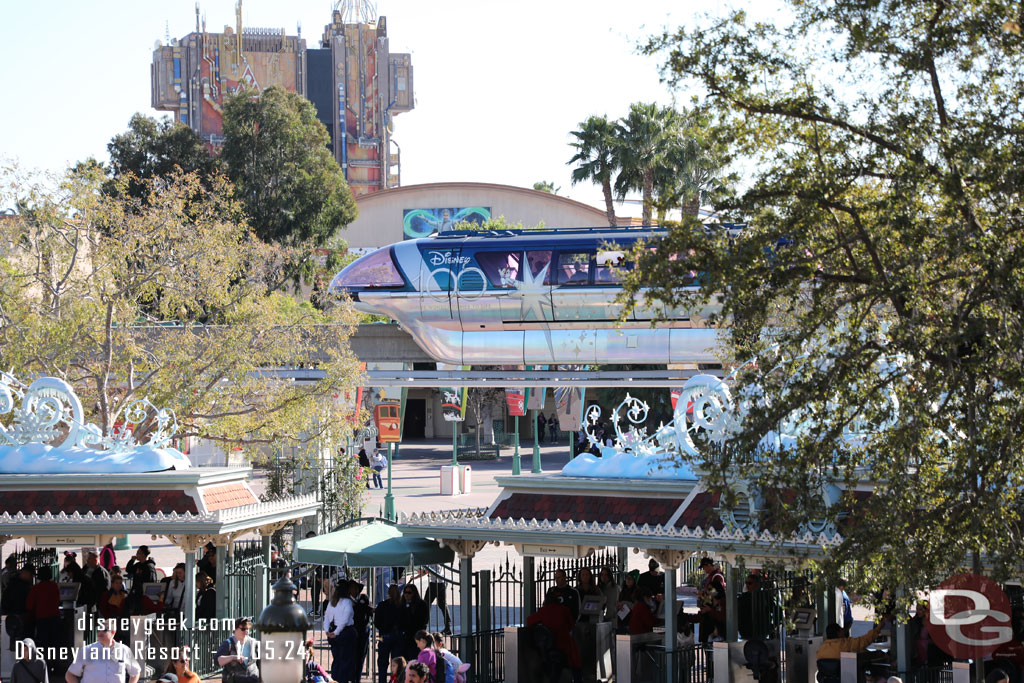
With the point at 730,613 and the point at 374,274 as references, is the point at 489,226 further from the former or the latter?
the point at 730,613

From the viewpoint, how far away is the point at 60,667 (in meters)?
16.6

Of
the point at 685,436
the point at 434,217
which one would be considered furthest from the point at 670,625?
the point at 434,217

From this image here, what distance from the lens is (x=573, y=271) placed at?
97.7 feet

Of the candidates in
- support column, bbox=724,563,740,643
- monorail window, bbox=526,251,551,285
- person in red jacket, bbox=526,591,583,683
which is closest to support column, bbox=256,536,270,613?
person in red jacket, bbox=526,591,583,683

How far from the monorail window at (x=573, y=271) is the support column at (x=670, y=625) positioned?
15.3 m

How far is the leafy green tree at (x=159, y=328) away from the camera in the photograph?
26375mm

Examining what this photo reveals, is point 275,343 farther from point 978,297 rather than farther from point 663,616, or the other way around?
point 978,297

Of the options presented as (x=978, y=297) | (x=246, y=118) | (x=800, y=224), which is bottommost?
(x=978, y=297)

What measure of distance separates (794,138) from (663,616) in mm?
8173

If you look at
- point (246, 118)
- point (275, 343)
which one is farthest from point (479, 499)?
point (246, 118)

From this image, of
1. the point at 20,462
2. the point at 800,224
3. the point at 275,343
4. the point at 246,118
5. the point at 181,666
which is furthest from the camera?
the point at 246,118

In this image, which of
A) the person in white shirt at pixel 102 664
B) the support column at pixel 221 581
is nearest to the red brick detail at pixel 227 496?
the support column at pixel 221 581

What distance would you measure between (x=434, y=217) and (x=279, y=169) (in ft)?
50.0

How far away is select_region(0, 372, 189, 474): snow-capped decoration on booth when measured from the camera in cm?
1766
